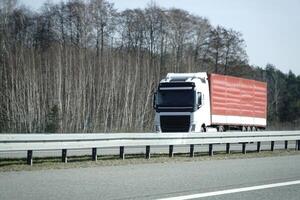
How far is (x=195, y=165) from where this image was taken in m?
16.2

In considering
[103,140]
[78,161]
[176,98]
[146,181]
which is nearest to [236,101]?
[176,98]

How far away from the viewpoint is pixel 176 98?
26.5 metres

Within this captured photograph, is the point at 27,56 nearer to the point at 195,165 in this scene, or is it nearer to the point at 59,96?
the point at 59,96

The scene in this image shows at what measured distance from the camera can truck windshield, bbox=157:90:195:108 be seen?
2627cm

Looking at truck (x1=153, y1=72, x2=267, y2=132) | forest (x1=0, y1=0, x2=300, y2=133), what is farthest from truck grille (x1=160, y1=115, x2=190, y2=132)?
forest (x1=0, y1=0, x2=300, y2=133)

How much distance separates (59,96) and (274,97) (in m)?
62.9

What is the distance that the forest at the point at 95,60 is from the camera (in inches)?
1816

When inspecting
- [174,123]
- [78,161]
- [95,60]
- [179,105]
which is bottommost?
[78,161]

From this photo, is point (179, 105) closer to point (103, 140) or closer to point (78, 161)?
point (103, 140)

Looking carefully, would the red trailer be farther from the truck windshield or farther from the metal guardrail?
the metal guardrail

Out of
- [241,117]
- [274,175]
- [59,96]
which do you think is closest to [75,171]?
[274,175]

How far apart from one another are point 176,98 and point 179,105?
376 mm

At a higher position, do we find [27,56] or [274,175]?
[27,56]

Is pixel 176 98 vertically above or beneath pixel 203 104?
above
